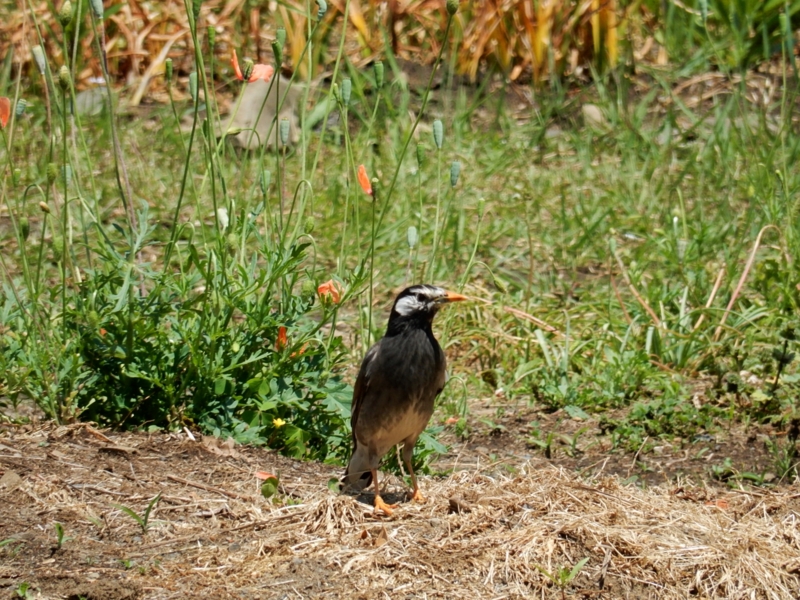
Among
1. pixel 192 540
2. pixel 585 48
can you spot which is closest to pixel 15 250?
pixel 192 540

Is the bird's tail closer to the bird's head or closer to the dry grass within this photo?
the bird's head

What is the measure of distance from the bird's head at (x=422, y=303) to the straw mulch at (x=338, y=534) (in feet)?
2.11

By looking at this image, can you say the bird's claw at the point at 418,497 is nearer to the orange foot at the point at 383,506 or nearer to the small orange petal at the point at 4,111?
the orange foot at the point at 383,506

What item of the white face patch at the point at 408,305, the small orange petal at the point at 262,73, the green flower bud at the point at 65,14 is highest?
the green flower bud at the point at 65,14

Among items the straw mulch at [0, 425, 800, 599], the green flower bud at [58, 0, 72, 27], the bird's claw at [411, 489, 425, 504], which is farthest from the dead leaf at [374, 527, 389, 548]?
the green flower bud at [58, 0, 72, 27]

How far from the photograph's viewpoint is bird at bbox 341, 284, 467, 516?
398cm

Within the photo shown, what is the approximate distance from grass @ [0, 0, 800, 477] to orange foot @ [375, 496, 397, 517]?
529 millimetres

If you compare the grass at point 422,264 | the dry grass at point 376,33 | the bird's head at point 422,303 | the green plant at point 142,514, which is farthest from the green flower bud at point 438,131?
the dry grass at point 376,33

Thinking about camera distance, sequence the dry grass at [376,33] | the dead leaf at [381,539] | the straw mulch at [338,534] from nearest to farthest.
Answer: the straw mulch at [338,534] → the dead leaf at [381,539] → the dry grass at [376,33]

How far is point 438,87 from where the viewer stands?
30.5 ft

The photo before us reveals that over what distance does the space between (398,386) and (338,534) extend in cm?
67

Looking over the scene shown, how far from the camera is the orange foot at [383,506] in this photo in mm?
3744

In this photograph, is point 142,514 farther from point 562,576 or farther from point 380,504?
point 562,576

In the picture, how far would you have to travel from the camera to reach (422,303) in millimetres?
4098
